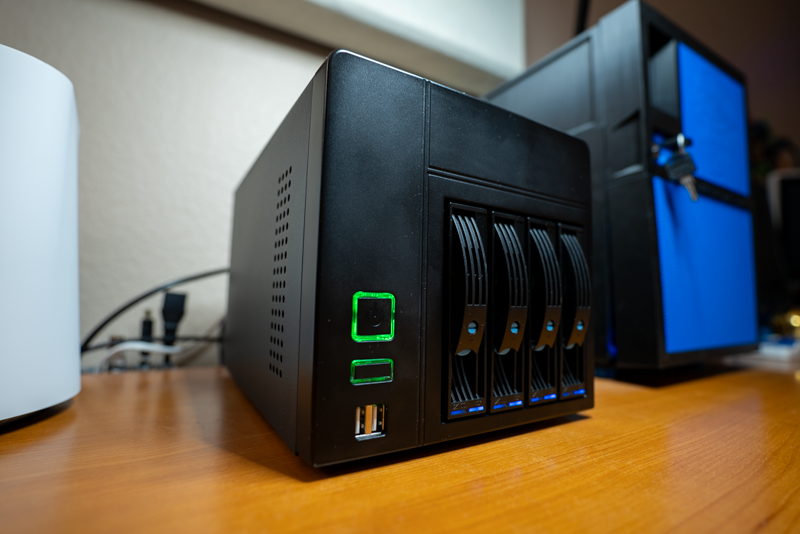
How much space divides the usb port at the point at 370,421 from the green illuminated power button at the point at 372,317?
0.05 metres

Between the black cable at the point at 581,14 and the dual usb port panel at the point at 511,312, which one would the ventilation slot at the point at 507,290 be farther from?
the black cable at the point at 581,14

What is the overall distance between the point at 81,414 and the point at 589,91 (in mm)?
849

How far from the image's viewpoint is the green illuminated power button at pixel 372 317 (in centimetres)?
31

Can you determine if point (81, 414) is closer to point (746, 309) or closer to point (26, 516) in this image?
point (26, 516)

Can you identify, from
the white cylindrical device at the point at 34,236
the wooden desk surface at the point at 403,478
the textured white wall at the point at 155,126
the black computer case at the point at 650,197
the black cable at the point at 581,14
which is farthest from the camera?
the black cable at the point at 581,14

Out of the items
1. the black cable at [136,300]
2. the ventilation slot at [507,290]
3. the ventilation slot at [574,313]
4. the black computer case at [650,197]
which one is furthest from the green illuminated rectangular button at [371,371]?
the black cable at [136,300]

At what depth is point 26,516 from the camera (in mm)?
240

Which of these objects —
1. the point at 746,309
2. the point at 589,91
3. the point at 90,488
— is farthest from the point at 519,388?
the point at 746,309

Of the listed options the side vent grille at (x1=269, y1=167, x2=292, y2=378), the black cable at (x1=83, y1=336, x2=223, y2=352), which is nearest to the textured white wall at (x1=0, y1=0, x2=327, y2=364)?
the black cable at (x1=83, y1=336, x2=223, y2=352)

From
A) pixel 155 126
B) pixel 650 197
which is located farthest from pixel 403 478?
pixel 155 126

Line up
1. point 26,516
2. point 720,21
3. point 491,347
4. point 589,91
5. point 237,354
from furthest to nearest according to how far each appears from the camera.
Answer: point 720,21 → point 589,91 → point 237,354 → point 491,347 → point 26,516

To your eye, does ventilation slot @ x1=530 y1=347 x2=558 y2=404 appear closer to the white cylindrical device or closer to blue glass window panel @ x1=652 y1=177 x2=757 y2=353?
blue glass window panel @ x1=652 y1=177 x2=757 y2=353

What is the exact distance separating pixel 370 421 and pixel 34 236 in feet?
1.13

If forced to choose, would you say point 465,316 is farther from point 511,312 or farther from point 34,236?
point 34,236
